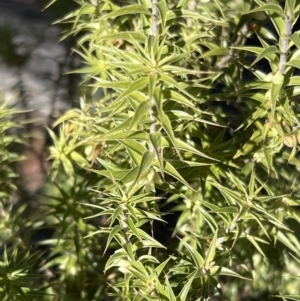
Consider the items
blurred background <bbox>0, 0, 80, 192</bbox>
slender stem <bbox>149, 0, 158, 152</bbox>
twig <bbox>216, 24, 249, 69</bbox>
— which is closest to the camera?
slender stem <bbox>149, 0, 158, 152</bbox>

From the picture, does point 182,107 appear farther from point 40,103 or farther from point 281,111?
point 40,103

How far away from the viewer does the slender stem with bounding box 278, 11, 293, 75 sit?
0.44 m

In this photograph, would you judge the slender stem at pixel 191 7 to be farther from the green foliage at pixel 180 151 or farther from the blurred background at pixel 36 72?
the blurred background at pixel 36 72

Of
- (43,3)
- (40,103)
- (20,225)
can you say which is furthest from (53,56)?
(20,225)

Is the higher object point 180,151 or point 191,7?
point 191,7

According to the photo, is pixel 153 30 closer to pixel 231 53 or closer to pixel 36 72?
pixel 231 53

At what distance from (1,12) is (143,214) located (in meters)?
0.91

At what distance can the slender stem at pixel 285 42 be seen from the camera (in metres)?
0.44

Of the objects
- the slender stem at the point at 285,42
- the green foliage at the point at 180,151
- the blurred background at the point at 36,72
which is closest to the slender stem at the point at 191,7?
the green foliage at the point at 180,151

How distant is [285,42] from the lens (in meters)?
0.46

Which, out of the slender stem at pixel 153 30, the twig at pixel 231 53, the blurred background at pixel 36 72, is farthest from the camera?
the blurred background at pixel 36 72

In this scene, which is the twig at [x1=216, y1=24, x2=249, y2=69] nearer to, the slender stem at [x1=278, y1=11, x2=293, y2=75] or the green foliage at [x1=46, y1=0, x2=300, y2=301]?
the green foliage at [x1=46, y1=0, x2=300, y2=301]

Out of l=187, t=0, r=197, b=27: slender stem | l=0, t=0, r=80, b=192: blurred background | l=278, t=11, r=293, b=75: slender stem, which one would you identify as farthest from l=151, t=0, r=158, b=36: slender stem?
l=0, t=0, r=80, b=192: blurred background

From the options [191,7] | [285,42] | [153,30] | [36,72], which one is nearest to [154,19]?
[153,30]
